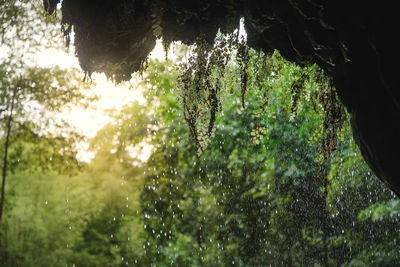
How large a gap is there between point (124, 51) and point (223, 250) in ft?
25.0

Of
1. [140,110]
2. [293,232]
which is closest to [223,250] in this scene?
[293,232]

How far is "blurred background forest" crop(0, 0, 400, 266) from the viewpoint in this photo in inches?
288

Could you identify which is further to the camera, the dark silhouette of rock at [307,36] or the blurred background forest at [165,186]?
the blurred background forest at [165,186]

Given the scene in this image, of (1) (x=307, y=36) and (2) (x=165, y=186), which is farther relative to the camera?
(2) (x=165, y=186)

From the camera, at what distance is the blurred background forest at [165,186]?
7.31m

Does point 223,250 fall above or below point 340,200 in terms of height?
below

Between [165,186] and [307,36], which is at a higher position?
[165,186]

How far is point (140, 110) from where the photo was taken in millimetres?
9570

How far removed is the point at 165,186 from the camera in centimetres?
925

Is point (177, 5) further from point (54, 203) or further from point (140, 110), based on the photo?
point (54, 203)

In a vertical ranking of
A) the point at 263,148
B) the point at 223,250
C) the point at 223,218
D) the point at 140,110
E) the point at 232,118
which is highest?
the point at 140,110

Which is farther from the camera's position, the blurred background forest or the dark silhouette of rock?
the blurred background forest

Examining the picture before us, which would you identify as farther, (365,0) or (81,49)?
(81,49)

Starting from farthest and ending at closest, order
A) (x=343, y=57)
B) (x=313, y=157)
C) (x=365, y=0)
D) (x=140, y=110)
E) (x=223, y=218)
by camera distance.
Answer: (x=140, y=110) → (x=223, y=218) → (x=313, y=157) → (x=343, y=57) → (x=365, y=0)
